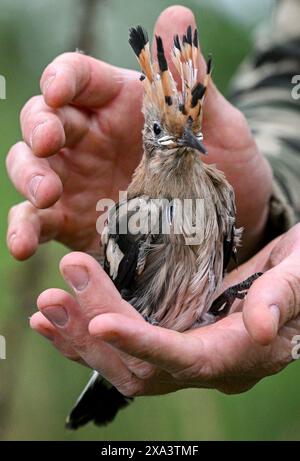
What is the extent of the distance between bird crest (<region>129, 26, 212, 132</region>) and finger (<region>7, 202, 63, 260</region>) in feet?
2.70

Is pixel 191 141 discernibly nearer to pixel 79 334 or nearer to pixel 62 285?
pixel 79 334

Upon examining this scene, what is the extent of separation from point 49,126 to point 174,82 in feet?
1.79

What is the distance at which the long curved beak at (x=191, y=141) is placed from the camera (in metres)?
2.79

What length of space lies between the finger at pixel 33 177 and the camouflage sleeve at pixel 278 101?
4.63 feet

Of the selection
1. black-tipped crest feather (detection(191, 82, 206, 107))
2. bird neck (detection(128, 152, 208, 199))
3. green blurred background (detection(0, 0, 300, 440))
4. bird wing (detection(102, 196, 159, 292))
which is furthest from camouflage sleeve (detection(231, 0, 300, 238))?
black-tipped crest feather (detection(191, 82, 206, 107))

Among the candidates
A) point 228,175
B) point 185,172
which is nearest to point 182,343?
point 185,172

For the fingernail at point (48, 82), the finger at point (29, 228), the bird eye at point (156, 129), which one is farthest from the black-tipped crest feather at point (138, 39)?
the finger at point (29, 228)

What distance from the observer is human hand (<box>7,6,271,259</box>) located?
3.32 metres

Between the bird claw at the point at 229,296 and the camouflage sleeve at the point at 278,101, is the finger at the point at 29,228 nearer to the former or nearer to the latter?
the bird claw at the point at 229,296

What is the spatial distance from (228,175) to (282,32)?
5.61 feet

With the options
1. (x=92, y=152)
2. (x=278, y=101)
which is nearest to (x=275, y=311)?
→ (x=92, y=152)

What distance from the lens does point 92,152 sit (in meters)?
3.81
